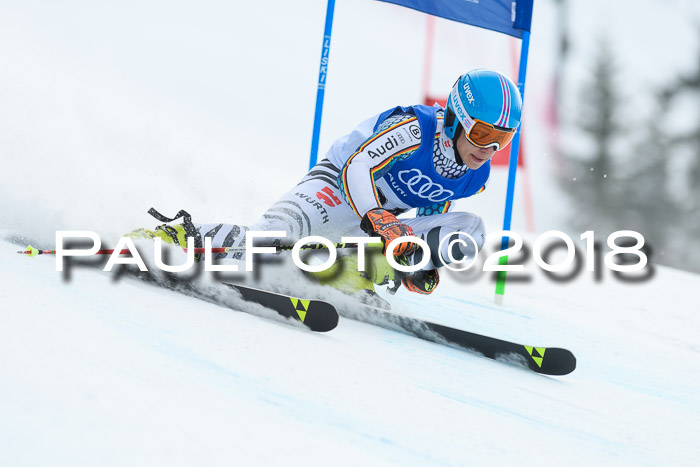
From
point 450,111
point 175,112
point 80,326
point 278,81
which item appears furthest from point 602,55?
point 80,326

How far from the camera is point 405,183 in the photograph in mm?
2961

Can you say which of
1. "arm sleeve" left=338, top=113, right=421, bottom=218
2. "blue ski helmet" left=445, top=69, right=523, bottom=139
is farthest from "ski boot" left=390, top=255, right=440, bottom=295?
"blue ski helmet" left=445, top=69, right=523, bottom=139

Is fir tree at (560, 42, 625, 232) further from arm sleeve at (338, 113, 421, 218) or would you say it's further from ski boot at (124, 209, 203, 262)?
ski boot at (124, 209, 203, 262)

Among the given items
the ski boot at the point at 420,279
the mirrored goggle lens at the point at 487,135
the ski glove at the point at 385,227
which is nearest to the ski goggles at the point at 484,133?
the mirrored goggle lens at the point at 487,135

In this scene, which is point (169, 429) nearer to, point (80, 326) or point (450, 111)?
point (80, 326)

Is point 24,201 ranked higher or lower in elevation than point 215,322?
higher

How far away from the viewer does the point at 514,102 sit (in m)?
2.66

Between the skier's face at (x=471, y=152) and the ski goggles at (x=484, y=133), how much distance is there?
0.10 feet

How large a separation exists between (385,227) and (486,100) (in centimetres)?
64

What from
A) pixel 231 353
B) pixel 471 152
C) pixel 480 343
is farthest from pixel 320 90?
pixel 231 353

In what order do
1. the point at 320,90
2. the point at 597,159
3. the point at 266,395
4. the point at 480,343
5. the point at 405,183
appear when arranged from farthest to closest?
the point at 597,159 < the point at 320,90 < the point at 405,183 < the point at 480,343 < the point at 266,395

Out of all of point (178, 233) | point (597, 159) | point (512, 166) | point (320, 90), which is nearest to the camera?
point (178, 233)

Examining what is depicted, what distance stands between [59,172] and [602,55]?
22353 millimetres

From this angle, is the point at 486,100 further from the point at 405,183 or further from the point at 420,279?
the point at 420,279
